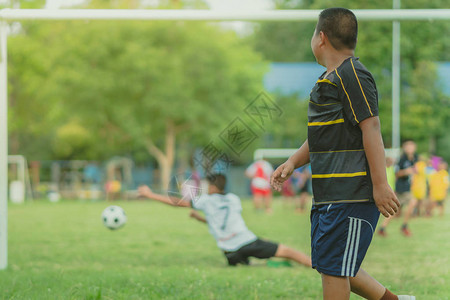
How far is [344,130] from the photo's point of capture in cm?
305

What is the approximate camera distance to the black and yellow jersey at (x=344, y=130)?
2979mm

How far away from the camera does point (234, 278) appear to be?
220 inches

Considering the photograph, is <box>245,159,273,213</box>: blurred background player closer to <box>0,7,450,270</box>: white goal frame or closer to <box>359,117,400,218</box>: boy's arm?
<box>0,7,450,270</box>: white goal frame

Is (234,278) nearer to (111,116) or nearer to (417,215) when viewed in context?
(417,215)

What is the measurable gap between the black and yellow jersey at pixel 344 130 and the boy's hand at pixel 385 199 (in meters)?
0.06

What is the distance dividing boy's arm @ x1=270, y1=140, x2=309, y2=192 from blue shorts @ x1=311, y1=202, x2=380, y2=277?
407mm

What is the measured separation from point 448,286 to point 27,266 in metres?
4.55

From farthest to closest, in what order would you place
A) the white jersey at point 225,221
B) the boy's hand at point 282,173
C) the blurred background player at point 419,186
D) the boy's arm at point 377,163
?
the blurred background player at point 419,186 → the white jersey at point 225,221 → the boy's hand at point 282,173 → the boy's arm at point 377,163

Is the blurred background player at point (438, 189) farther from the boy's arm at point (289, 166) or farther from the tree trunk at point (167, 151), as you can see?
the tree trunk at point (167, 151)

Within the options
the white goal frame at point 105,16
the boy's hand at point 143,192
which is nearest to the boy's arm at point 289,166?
the boy's hand at point 143,192

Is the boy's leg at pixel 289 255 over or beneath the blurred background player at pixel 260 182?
over

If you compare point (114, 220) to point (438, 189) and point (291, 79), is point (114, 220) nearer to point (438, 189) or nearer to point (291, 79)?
point (438, 189)

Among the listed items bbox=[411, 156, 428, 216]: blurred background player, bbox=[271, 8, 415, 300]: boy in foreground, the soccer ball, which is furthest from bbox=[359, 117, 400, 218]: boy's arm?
bbox=[411, 156, 428, 216]: blurred background player

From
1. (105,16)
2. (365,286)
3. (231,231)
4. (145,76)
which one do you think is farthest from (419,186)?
(145,76)
